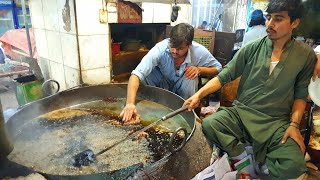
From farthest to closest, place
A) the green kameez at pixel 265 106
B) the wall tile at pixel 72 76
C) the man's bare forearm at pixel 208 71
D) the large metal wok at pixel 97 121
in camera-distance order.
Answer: the wall tile at pixel 72 76
the man's bare forearm at pixel 208 71
the green kameez at pixel 265 106
the large metal wok at pixel 97 121

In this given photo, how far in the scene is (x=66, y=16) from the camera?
140 inches

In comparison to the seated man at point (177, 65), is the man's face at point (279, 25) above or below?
above

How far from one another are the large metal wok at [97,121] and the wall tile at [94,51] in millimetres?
718

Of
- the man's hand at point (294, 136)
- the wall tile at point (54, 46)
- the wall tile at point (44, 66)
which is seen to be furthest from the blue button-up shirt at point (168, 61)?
the wall tile at point (44, 66)

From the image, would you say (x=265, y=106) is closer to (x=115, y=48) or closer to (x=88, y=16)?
(x=88, y=16)

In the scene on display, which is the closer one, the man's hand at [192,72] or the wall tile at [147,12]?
the man's hand at [192,72]

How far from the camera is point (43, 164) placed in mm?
1938

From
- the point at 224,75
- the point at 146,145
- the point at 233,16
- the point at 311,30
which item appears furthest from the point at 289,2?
the point at 233,16

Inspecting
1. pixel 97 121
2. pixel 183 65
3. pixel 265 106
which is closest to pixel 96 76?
pixel 97 121

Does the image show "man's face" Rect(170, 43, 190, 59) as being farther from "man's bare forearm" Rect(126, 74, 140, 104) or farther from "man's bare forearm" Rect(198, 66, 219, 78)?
"man's bare forearm" Rect(126, 74, 140, 104)

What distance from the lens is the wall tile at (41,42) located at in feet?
14.3

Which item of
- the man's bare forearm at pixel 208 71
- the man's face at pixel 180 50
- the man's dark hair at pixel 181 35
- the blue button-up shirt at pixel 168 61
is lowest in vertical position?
the man's bare forearm at pixel 208 71

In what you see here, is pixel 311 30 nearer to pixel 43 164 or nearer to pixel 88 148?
pixel 88 148

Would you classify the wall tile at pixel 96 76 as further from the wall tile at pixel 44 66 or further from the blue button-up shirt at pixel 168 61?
the wall tile at pixel 44 66
